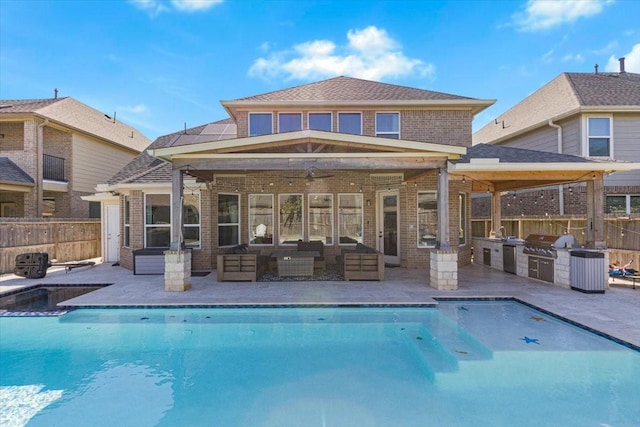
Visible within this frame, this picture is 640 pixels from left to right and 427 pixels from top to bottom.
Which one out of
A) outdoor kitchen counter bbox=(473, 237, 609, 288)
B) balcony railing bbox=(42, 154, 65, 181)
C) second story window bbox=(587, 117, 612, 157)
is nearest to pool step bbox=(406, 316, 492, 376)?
outdoor kitchen counter bbox=(473, 237, 609, 288)

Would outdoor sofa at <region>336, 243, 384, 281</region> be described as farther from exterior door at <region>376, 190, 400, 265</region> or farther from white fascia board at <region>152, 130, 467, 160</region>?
white fascia board at <region>152, 130, 467, 160</region>

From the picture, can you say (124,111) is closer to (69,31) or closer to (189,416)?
(69,31)

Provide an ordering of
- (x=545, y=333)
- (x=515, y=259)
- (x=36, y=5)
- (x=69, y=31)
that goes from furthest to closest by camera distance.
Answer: (x=69, y=31), (x=36, y=5), (x=515, y=259), (x=545, y=333)

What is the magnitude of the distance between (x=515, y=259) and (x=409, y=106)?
246 inches

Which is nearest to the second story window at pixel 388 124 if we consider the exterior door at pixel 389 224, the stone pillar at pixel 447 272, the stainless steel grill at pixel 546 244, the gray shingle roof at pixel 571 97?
the exterior door at pixel 389 224

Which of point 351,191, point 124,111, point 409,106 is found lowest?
point 351,191

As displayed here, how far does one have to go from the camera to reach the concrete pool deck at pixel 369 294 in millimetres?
6605

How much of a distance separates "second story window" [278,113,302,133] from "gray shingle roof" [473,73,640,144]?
33.6 ft

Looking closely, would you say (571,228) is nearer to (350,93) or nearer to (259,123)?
(350,93)

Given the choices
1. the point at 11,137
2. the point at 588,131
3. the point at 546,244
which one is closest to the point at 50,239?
the point at 11,137

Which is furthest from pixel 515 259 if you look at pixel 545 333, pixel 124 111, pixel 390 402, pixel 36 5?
pixel 124 111

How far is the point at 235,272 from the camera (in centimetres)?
957

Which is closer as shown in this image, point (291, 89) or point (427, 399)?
point (427, 399)

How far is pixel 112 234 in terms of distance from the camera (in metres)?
13.9
